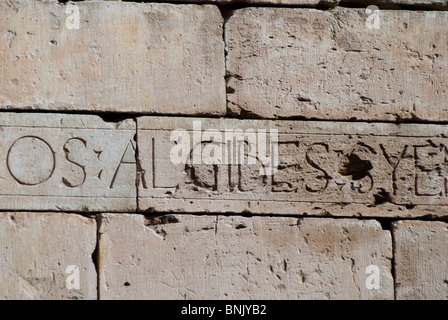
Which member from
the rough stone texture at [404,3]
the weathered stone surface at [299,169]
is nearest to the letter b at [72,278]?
the weathered stone surface at [299,169]

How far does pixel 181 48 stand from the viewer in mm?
4094

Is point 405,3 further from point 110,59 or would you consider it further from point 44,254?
point 44,254

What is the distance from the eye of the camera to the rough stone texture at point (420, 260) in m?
4.00

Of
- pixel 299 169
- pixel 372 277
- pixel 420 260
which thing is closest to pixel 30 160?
pixel 299 169

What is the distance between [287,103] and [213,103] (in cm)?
47

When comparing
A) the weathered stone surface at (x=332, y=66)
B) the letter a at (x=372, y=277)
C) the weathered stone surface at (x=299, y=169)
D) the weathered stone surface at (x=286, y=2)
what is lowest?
the letter a at (x=372, y=277)

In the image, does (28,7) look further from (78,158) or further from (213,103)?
(213,103)

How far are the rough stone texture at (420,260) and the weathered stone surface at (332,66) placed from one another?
730 millimetres

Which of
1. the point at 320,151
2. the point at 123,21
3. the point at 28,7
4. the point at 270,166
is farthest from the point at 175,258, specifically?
the point at 28,7

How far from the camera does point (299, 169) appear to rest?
160 inches

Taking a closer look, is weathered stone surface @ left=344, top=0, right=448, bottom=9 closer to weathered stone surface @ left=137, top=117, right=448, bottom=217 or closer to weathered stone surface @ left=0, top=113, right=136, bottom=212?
weathered stone surface @ left=137, top=117, right=448, bottom=217

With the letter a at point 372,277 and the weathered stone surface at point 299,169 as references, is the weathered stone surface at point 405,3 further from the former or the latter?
the letter a at point 372,277

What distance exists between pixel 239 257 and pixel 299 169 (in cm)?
67

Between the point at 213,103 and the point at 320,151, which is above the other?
the point at 213,103
